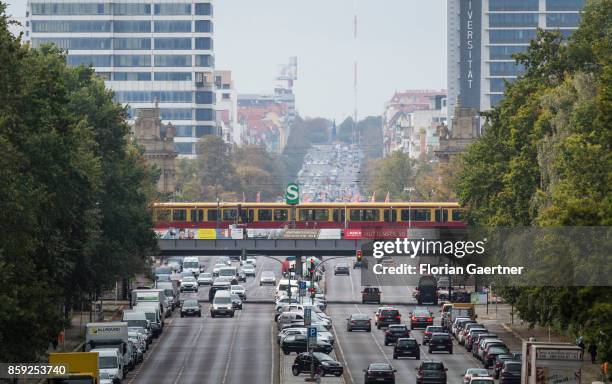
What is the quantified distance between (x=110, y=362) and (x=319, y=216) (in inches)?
3417

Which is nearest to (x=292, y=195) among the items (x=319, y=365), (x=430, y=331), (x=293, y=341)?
(x=430, y=331)

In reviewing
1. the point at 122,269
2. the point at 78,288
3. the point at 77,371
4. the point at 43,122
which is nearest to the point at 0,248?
the point at 77,371

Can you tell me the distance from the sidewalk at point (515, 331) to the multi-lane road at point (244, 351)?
418 millimetres

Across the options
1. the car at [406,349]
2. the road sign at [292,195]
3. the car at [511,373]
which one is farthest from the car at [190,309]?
the car at [511,373]

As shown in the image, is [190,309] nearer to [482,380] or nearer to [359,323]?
[359,323]

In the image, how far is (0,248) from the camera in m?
77.2

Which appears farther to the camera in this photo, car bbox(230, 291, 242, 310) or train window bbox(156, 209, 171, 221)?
train window bbox(156, 209, 171, 221)


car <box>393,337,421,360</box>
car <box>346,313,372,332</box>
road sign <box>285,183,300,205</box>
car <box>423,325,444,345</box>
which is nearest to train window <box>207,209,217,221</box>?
road sign <box>285,183,300,205</box>

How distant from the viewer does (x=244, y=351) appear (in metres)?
109

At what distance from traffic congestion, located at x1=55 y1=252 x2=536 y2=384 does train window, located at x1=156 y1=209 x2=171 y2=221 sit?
46.4 feet

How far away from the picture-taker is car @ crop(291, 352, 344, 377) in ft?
308

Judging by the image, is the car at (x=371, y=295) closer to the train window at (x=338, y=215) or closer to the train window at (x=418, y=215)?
the train window at (x=418, y=215)

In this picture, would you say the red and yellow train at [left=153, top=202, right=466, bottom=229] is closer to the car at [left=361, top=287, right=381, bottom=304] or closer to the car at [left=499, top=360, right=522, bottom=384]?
the car at [left=361, top=287, right=381, bottom=304]

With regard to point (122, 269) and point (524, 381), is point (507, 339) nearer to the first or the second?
point (122, 269)
